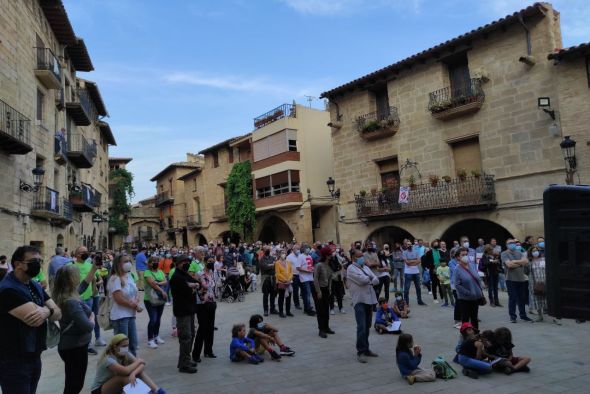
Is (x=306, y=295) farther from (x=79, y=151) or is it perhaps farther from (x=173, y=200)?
(x=173, y=200)

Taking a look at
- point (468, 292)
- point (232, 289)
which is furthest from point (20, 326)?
point (232, 289)

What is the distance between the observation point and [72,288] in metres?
4.77

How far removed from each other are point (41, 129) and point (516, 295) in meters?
18.4

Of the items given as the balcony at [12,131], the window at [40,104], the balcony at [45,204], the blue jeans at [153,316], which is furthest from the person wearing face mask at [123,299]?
the window at [40,104]

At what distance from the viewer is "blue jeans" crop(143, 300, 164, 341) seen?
8.11m

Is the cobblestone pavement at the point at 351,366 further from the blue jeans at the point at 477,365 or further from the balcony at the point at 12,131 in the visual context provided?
the balcony at the point at 12,131

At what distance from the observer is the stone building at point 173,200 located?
45375 millimetres

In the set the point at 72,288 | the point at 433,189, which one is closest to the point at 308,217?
the point at 433,189

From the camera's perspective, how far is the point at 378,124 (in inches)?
861

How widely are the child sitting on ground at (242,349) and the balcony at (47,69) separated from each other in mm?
15992

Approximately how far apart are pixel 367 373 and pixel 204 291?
2.84 m

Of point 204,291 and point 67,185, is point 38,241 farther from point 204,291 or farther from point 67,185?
point 204,291

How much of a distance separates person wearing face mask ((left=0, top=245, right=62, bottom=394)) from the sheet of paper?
3.97 ft

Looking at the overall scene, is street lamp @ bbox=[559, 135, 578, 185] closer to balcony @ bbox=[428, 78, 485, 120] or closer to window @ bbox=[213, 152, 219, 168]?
balcony @ bbox=[428, 78, 485, 120]
